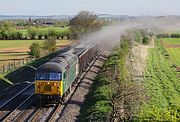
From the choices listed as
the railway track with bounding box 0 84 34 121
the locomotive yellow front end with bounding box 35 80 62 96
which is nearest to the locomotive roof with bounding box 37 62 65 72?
the locomotive yellow front end with bounding box 35 80 62 96

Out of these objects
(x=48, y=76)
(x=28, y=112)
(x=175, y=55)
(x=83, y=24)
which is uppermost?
(x=48, y=76)

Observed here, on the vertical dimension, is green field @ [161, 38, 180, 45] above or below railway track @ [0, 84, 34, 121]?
below

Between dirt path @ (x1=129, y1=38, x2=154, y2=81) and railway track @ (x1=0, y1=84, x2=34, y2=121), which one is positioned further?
dirt path @ (x1=129, y1=38, x2=154, y2=81)

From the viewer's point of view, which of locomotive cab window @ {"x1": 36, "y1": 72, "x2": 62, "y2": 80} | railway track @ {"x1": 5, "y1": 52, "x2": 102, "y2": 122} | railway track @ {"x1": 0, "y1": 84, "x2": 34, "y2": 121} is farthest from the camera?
locomotive cab window @ {"x1": 36, "y1": 72, "x2": 62, "y2": 80}

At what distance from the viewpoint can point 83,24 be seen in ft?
315

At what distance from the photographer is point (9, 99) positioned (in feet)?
97.8

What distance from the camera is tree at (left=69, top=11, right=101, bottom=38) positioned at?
312 ft

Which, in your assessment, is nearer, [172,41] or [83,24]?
[83,24]

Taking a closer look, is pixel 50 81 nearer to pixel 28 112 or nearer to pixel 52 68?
pixel 52 68

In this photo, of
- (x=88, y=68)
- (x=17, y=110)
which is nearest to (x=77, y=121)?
(x=17, y=110)

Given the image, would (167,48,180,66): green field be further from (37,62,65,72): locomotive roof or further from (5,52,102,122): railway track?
(5,52,102,122): railway track

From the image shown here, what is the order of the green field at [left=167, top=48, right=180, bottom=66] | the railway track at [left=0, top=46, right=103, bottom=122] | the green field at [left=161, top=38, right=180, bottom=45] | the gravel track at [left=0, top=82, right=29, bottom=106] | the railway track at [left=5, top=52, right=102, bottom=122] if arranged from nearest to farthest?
the railway track at [left=5, top=52, right=102, bottom=122], the railway track at [left=0, top=46, right=103, bottom=122], the gravel track at [left=0, top=82, right=29, bottom=106], the green field at [left=167, top=48, right=180, bottom=66], the green field at [left=161, top=38, right=180, bottom=45]

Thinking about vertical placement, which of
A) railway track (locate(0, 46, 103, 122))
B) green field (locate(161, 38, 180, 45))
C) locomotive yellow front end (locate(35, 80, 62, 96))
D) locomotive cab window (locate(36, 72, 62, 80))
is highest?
locomotive cab window (locate(36, 72, 62, 80))

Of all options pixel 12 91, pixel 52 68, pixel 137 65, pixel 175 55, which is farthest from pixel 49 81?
pixel 175 55
